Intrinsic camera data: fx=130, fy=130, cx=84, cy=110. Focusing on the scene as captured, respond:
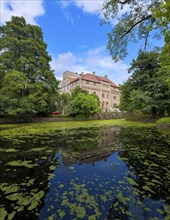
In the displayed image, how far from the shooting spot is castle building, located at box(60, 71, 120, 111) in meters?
38.2

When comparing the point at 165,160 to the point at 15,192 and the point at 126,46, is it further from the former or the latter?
the point at 126,46

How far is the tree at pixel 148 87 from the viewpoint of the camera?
17.2m

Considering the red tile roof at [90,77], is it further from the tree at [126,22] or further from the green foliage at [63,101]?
the tree at [126,22]

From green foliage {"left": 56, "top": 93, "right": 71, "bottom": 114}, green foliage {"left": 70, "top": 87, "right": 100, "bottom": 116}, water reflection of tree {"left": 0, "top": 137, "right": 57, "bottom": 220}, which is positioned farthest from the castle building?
water reflection of tree {"left": 0, "top": 137, "right": 57, "bottom": 220}

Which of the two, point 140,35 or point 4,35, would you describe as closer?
point 140,35

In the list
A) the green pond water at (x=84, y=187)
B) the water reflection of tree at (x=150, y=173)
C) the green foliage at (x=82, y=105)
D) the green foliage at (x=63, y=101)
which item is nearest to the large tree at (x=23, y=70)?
the green foliage at (x=82, y=105)

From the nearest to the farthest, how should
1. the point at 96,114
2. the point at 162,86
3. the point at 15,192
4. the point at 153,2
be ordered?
the point at 15,192 → the point at 153,2 → the point at 162,86 → the point at 96,114

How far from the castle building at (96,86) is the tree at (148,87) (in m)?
17.3

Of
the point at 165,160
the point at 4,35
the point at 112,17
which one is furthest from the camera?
the point at 4,35

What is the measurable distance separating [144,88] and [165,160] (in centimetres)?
1675

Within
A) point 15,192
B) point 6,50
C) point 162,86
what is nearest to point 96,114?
point 162,86

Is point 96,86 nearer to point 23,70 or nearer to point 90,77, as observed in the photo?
point 90,77

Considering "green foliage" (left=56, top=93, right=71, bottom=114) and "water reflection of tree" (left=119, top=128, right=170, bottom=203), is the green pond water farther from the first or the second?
"green foliage" (left=56, top=93, right=71, bottom=114)

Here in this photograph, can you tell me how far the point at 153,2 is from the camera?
265 inches
